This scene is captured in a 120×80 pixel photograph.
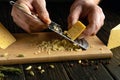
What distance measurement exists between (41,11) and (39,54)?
0.19 metres

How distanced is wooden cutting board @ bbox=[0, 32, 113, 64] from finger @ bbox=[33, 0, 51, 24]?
10 centimetres

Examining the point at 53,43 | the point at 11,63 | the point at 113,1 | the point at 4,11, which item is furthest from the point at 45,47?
the point at 113,1

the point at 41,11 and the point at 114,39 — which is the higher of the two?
the point at 41,11

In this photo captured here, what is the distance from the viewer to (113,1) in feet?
5.90

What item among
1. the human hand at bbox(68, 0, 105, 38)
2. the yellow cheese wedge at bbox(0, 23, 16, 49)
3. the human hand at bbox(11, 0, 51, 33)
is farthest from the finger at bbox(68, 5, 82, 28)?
the yellow cheese wedge at bbox(0, 23, 16, 49)

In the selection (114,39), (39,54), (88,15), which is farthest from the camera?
(88,15)

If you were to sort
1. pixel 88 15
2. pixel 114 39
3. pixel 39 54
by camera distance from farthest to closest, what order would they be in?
1. pixel 88 15
2. pixel 114 39
3. pixel 39 54

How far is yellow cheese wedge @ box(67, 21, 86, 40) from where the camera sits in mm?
1142

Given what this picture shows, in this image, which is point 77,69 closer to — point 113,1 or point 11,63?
point 11,63

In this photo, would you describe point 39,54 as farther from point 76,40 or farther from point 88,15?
point 88,15

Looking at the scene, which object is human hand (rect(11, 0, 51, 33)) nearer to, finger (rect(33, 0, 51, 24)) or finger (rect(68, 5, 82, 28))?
finger (rect(33, 0, 51, 24))

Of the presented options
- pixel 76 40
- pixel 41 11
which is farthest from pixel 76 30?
pixel 41 11

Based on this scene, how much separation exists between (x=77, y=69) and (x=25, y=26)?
0.32 meters

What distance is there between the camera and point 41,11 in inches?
46.4
